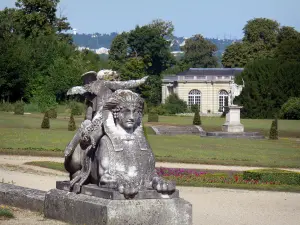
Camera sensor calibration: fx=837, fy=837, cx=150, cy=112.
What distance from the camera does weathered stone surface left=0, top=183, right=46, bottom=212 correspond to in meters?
13.5

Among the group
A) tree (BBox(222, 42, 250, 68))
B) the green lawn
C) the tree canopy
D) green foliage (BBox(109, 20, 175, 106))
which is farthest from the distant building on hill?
the green lawn

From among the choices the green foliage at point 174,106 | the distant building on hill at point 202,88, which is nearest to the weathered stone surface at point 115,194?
the green foliage at point 174,106

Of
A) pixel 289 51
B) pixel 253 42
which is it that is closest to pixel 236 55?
pixel 253 42

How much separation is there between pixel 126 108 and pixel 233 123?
131 ft

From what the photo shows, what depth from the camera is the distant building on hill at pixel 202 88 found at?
11112cm

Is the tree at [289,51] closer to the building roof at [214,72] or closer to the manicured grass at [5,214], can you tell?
the building roof at [214,72]

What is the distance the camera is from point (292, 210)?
16922 mm

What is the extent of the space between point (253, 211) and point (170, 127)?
34.5 metres

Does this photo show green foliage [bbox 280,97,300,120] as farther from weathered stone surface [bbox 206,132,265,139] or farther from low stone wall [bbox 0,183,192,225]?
low stone wall [bbox 0,183,192,225]

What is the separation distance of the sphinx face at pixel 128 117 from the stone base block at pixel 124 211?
1099mm

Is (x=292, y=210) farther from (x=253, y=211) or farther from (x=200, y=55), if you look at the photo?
(x=200, y=55)

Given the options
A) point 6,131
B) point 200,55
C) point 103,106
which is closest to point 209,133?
point 6,131

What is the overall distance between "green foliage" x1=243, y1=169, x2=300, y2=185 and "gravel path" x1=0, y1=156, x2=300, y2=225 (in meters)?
2.08

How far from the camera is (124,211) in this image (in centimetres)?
1113
